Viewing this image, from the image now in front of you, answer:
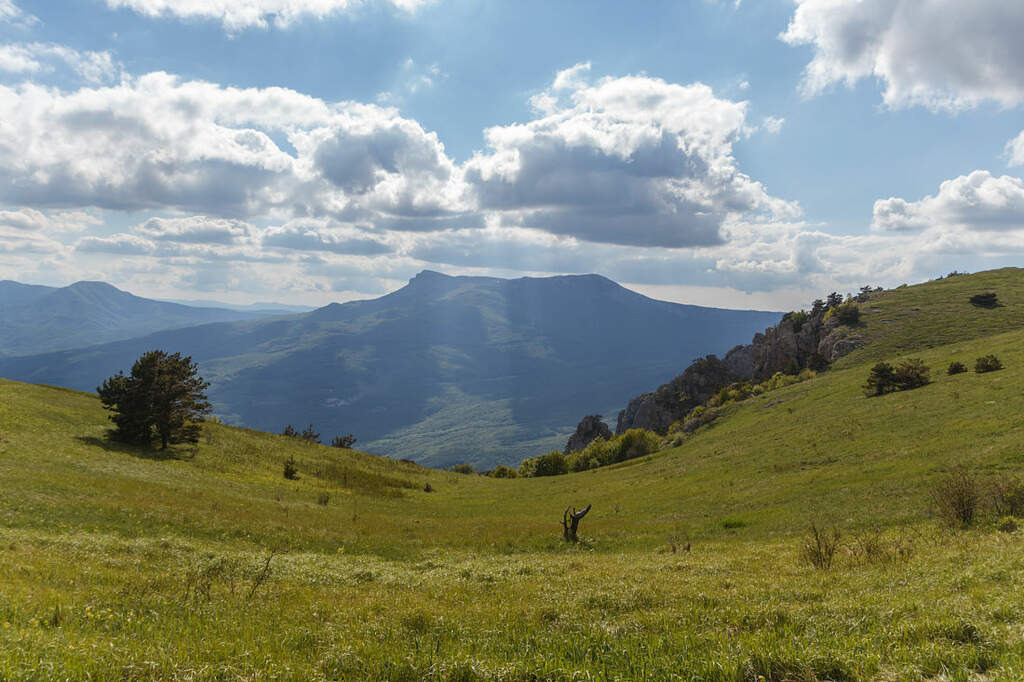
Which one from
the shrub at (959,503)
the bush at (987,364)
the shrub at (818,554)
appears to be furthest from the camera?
the bush at (987,364)

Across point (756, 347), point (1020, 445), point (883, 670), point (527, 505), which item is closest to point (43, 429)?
point (527, 505)

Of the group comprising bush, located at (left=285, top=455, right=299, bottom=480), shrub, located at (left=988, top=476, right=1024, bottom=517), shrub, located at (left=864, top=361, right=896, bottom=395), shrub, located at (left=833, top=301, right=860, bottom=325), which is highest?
shrub, located at (left=833, top=301, right=860, bottom=325)

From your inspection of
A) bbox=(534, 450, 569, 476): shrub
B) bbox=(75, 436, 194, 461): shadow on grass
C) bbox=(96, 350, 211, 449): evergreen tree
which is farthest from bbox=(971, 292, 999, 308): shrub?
bbox=(75, 436, 194, 461): shadow on grass

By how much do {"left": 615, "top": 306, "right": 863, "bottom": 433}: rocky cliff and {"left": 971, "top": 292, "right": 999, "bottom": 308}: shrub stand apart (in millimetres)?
21288

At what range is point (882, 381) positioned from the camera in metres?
56.1

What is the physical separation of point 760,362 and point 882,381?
68519 millimetres

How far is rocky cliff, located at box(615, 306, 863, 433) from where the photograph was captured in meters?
93.8

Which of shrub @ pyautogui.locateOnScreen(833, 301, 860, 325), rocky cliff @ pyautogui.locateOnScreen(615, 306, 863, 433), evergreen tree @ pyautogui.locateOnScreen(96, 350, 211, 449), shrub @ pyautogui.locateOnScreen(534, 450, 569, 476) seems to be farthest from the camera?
shrub @ pyautogui.locateOnScreen(534, 450, 569, 476)

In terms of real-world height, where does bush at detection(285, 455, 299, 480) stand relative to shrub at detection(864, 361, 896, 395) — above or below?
below

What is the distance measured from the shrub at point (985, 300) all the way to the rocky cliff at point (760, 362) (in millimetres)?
21288

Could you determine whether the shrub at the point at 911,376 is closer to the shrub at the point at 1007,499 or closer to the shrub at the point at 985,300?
the shrub at the point at 1007,499

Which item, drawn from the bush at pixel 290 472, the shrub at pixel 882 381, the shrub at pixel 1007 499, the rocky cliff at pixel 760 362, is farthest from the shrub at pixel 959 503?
the rocky cliff at pixel 760 362

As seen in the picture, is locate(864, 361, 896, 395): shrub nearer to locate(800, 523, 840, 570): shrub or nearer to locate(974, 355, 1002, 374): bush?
locate(974, 355, 1002, 374): bush

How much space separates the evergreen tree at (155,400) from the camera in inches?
1779
